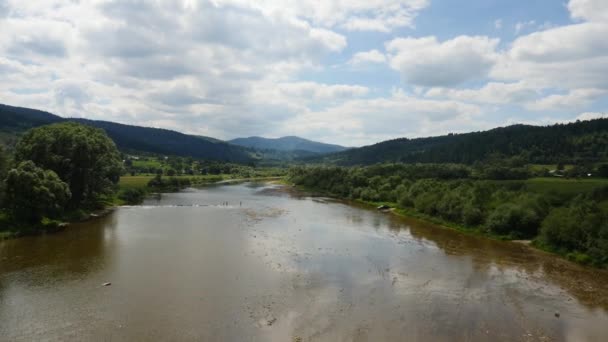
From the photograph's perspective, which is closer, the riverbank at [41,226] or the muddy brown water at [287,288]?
the muddy brown water at [287,288]

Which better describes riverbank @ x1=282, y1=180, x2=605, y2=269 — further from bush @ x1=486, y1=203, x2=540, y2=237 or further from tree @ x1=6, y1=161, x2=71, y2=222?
tree @ x1=6, y1=161, x2=71, y2=222

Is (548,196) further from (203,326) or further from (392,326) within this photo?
(203,326)

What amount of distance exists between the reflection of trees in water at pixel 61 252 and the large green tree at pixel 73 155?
12.9m

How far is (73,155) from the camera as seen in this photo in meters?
58.1

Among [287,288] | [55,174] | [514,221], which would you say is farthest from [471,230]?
[55,174]

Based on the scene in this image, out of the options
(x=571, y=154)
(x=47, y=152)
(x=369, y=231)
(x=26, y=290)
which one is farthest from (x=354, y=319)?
(x=571, y=154)

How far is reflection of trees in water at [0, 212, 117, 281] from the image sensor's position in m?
32.1

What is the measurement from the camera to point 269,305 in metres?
25.4

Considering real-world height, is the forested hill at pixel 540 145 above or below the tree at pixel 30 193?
above

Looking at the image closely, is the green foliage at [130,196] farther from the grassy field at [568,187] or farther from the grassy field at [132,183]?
the grassy field at [568,187]

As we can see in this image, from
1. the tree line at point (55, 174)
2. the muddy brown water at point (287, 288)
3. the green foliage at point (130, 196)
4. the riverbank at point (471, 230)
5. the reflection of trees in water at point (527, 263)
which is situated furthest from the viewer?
the green foliage at point (130, 196)

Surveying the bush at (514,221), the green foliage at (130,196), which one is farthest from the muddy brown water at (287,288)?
the green foliage at (130,196)

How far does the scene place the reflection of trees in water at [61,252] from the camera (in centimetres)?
→ 3209

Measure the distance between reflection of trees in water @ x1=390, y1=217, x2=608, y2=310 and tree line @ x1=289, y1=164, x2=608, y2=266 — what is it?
88.9 inches
